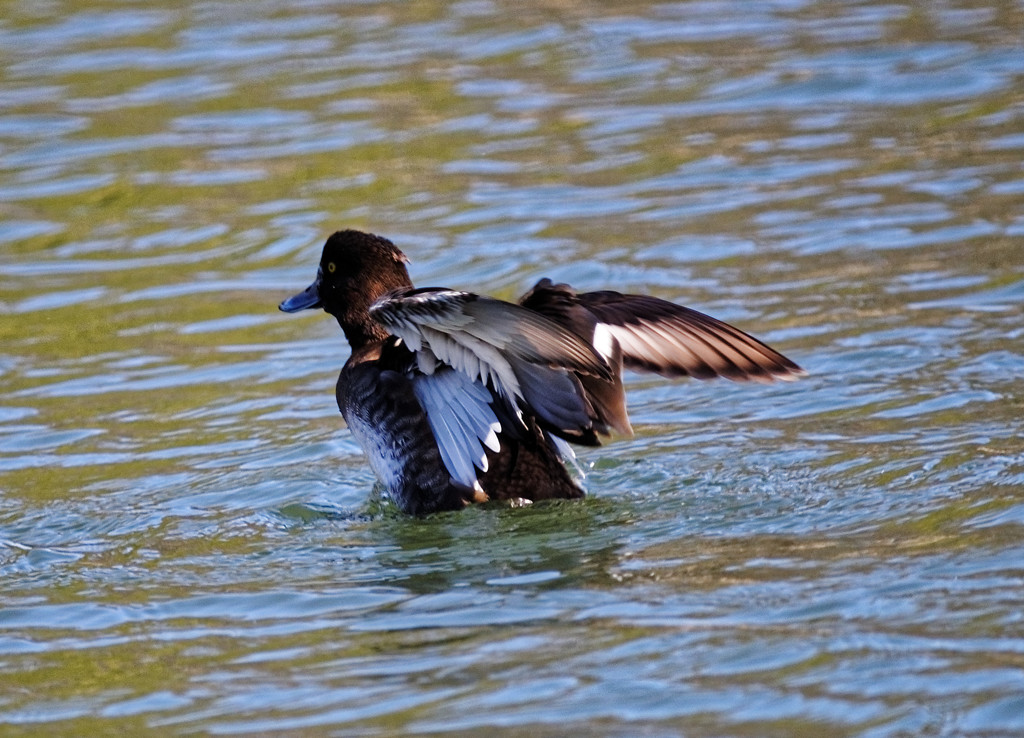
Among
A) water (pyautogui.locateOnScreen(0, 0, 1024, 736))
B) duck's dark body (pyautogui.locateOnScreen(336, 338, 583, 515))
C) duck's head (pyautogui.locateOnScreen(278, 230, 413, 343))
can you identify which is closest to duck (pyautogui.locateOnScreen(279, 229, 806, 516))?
duck's dark body (pyautogui.locateOnScreen(336, 338, 583, 515))

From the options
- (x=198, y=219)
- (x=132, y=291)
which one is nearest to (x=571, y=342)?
(x=132, y=291)

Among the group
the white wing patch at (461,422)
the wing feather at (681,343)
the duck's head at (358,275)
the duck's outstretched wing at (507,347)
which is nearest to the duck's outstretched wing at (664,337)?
the wing feather at (681,343)

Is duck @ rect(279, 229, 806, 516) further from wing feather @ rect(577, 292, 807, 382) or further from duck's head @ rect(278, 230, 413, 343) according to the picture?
duck's head @ rect(278, 230, 413, 343)

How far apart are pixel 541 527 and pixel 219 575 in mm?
A: 1278

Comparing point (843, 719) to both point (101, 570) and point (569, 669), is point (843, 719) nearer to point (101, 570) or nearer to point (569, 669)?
point (569, 669)

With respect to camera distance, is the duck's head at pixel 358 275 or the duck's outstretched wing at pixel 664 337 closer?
the duck's outstretched wing at pixel 664 337

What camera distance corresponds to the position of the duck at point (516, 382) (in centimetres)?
600

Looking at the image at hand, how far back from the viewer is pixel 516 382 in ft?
20.3

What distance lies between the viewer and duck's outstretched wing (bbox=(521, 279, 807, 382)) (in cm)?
640

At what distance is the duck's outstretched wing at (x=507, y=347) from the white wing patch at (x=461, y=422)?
0.44 feet

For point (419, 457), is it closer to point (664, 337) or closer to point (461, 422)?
point (461, 422)

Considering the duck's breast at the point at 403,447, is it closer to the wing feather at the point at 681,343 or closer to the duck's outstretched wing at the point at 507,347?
the duck's outstretched wing at the point at 507,347

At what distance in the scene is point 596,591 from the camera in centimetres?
549

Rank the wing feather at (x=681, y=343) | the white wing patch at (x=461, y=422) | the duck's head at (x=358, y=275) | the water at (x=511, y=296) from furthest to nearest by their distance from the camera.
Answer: the duck's head at (x=358, y=275) < the white wing patch at (x=461, y=422) < the wing feather at (x=681, y=343) < the water at (x=511, y=296)
